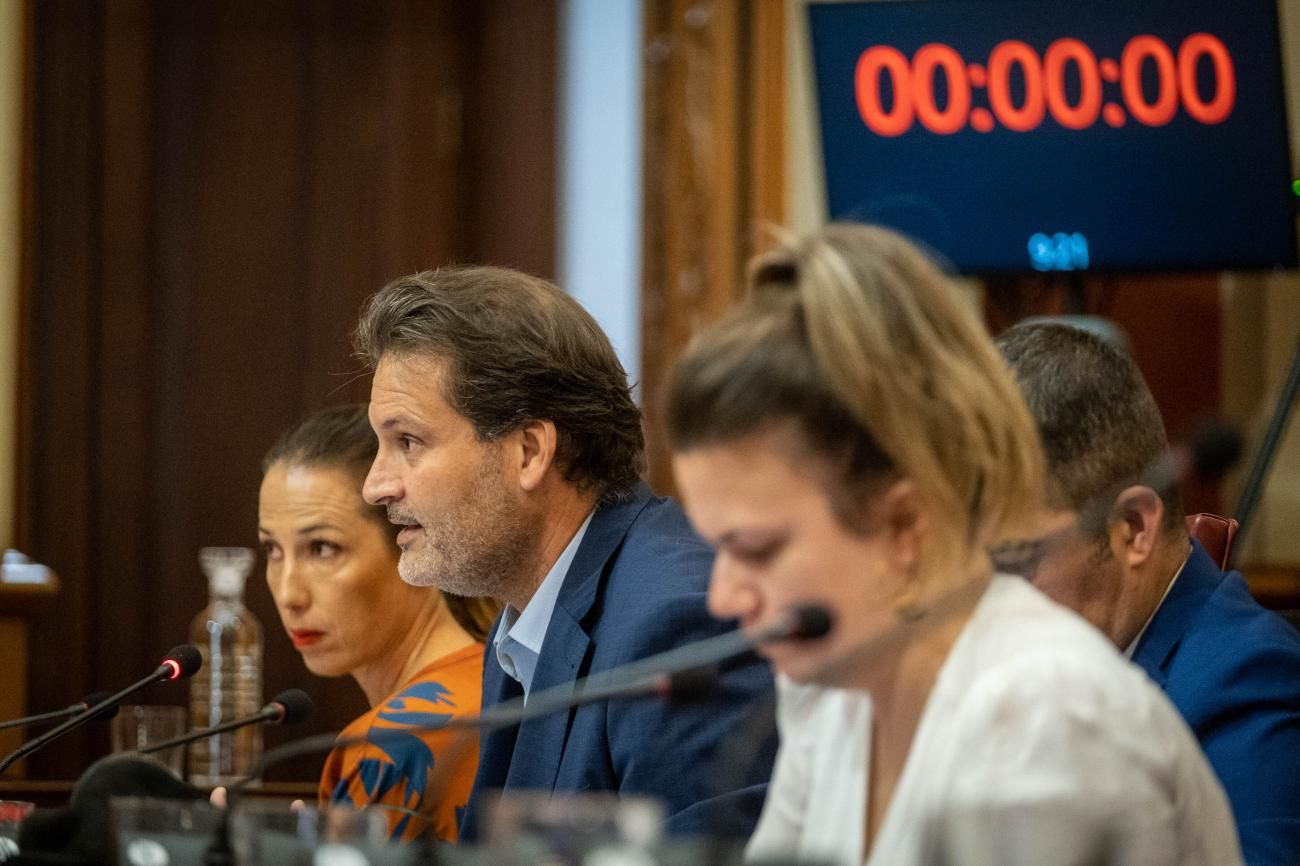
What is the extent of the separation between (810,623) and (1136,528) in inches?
30.4

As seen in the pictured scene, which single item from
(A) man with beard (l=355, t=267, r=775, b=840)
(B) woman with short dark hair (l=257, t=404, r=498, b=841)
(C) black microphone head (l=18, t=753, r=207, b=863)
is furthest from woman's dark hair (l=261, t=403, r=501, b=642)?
(C) black microphone head (l=18, t=753, r=207, b=863)

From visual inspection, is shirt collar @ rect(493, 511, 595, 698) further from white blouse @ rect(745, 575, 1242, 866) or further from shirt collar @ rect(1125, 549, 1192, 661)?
white blouse @ rect(745, 575, 1242, 866)

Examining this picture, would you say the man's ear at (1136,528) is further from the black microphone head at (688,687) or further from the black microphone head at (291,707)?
the black microphone head at (291,707)

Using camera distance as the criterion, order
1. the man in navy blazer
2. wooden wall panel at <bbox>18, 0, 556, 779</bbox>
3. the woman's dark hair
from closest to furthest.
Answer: the man in navy blazer
the woman's dark hair
wooden wall panel at <bbox>18, 0, 556, 779</bbox>

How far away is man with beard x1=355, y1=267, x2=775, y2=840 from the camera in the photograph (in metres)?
2.22

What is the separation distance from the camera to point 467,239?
4520mm

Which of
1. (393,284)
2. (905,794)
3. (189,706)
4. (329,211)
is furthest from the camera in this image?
(329,211)

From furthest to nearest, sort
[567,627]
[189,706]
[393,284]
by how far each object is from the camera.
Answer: [189,706]
[393,284]
[567,627]

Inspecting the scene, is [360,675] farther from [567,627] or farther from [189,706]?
[189,706]

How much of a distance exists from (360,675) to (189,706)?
144 centimetres

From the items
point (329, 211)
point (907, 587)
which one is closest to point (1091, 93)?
point (329, 211)

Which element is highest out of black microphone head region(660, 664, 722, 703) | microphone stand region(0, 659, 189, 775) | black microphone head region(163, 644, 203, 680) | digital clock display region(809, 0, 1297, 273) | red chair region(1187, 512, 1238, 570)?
digital clock display region(809, 0, 1297, 273)

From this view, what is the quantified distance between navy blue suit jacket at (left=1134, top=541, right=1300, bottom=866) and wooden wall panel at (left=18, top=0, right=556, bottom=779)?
2573 mm

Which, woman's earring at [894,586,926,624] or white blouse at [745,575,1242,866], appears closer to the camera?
white blouse at [745,575,1242,866]
